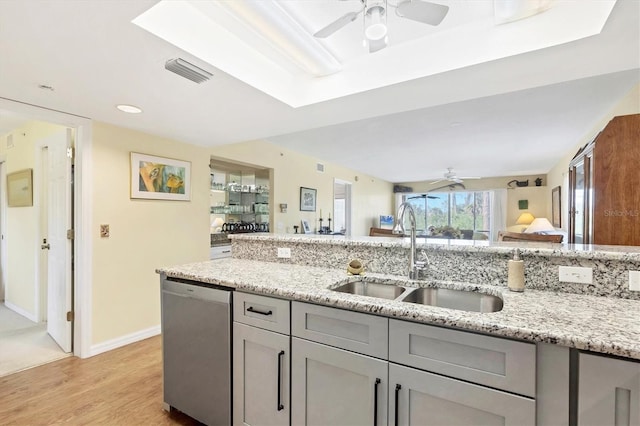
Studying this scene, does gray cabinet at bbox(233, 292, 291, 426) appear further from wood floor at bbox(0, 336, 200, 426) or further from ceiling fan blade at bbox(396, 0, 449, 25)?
ceiling fan blade at bbox(396, 0, 449, 25)

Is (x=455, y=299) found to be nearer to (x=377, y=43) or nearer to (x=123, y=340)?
(x=377, y=43)

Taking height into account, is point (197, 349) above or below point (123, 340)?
above

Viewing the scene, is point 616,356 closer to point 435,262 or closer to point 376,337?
point 376,337

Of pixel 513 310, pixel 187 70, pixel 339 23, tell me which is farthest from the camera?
pixel 187 70

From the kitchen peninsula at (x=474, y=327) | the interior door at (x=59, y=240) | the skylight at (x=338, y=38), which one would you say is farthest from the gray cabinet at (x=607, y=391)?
the interior door at (x=59, y=240)

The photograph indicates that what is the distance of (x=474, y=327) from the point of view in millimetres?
1043

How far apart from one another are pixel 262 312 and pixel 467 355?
0.94m

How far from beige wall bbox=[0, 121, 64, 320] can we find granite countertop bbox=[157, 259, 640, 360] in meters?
3.09

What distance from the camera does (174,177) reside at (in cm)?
349

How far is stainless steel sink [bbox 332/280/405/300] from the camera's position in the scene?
1.69m

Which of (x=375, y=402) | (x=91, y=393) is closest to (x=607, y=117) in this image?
(x=375, y=402)

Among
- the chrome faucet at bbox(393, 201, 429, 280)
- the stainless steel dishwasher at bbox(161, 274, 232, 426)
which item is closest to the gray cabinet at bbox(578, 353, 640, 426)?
the chrome faucet at bbox(393, 201, 429, 280)

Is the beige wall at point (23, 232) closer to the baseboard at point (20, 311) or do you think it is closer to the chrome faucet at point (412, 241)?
the baseboard at point (20, 311)

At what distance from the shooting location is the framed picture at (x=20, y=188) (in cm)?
367
